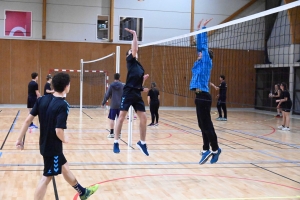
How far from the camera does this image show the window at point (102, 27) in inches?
914

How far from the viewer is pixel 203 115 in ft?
22.1

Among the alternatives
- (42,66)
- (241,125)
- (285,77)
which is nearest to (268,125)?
(241,125)

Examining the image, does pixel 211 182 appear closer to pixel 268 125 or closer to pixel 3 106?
pixel 268 125

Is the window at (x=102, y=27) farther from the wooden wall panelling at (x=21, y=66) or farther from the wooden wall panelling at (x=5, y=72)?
the wooden wall panelling at (x=5, y=72)

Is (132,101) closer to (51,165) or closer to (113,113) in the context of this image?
(51,165)

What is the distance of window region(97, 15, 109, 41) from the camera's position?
2321 centimetres

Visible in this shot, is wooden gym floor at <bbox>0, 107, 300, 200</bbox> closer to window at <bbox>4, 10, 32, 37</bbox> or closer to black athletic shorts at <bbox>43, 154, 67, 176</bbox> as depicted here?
black athletic shorts at <bbox>43, 154, 67, 176</bbox>

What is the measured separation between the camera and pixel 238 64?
79.2 feet

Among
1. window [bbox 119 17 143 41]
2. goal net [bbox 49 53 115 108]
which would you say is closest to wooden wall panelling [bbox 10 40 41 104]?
goal net [bbox 49 53 115 108]

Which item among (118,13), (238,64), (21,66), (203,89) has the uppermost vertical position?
(118,13)

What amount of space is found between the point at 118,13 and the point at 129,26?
988 mm

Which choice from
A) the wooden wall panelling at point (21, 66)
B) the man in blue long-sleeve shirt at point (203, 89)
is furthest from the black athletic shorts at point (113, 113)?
the wooden wall panelling at point (21, 66)

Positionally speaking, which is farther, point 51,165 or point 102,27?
point 102,27

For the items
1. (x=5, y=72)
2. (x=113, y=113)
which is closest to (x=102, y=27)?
(x=5, y=72)
